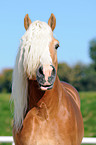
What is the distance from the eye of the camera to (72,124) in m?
2.70

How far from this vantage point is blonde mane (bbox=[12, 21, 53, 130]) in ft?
7.36

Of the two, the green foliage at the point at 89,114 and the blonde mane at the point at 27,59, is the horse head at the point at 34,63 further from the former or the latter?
the green foliage at the point at 89,114

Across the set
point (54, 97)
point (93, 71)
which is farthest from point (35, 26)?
point (93, 71)

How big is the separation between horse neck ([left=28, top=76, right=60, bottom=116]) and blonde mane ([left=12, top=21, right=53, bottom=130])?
0.06 meters

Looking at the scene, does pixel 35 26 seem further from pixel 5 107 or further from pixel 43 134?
pixel 5 107

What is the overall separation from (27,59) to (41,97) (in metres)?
0.50

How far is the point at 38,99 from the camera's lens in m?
2.56

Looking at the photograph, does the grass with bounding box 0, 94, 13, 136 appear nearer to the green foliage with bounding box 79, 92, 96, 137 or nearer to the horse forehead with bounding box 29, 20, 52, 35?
the green foliage with bounding box 79, 92, 96, 137

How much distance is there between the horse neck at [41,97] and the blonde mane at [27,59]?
0.06 meters

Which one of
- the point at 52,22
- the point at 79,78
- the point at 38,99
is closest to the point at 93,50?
the point at 79,78

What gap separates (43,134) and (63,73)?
3370 cm

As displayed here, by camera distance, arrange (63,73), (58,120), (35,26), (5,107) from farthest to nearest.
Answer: (63,73) < (5,107) < (58,120) < (35,26)

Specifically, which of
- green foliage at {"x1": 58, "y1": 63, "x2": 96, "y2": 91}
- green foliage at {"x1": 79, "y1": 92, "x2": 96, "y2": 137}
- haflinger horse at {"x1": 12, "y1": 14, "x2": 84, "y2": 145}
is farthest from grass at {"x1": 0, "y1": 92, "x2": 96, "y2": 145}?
green foliage at {"x1": 58, "y1": 63, "x2": 96, "y2": 91}

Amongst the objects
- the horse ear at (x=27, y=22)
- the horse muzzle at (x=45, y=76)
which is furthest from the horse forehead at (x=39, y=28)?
the horse muzzle at (x=45, y=76)
